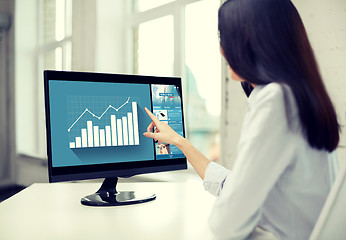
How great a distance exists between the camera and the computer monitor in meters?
1.14

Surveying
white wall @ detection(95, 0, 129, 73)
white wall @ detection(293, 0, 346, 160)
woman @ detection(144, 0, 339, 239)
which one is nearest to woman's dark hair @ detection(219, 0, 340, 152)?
woman @ detection(144, 0, 339, 239)

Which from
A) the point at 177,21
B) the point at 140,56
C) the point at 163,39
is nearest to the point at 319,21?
the point at 177,21

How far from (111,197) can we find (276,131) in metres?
0.74

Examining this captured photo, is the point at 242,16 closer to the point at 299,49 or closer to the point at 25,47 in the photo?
the point at 299,49

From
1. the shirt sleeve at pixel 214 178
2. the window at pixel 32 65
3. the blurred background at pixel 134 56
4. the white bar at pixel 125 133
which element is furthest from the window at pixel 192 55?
the window at pixel 32 65

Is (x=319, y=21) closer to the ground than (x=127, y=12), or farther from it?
closer to the ground

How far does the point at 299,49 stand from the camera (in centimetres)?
79

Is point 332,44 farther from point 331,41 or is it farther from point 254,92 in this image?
point 254,92

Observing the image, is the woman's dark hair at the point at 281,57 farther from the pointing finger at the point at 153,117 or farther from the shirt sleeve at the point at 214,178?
the pointing finger at the point at 153,117

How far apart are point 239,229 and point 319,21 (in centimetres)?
127

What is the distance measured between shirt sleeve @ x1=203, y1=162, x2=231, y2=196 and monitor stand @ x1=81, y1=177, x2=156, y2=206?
0.29m

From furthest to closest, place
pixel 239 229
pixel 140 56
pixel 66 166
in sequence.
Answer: pixel 140 56, pixel 66 166, pixel 239 229

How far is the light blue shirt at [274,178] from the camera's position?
2.33ft

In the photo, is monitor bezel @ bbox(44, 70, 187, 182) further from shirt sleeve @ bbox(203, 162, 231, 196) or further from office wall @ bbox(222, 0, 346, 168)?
office wall @ bbox(222, 0, 346, 168)
